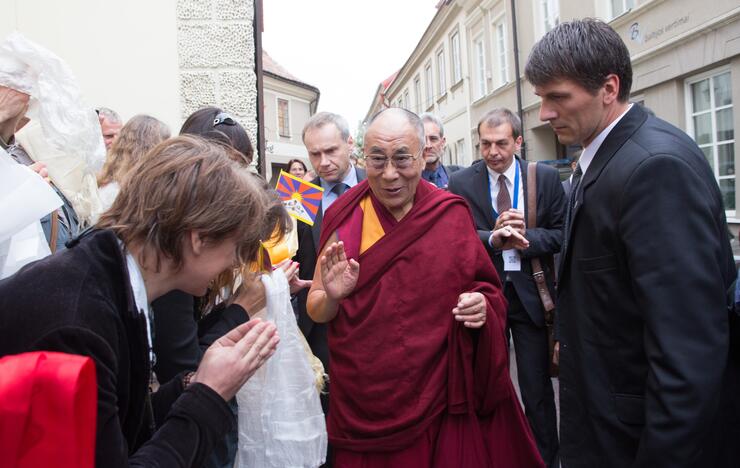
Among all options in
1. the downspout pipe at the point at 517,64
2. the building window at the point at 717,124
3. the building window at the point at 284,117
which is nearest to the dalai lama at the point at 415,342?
the building window at the point at 717,124

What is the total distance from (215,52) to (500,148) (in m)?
1.98

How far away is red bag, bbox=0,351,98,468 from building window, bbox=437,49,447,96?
74.1ft

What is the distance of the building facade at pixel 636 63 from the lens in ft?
27.6

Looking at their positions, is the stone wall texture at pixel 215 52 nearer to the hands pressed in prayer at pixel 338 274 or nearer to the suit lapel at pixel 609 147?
the hands pressed in prayer at pixel 338 274

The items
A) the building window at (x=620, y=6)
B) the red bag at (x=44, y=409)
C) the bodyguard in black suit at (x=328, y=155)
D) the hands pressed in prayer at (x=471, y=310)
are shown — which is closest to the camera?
the red bag at (x=44, y=409)

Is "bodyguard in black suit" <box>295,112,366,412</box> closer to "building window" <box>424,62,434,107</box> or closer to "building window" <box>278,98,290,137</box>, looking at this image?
"building window" <box>424,62,434,107</box>

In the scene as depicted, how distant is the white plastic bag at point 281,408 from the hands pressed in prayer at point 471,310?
0.56 metres

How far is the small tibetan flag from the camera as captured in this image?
3.26 metres

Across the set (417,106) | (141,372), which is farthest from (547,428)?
(417,106)

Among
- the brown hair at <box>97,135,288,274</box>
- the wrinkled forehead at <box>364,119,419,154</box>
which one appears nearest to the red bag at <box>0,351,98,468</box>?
the brown hair at <box>97,135,288,274</box>

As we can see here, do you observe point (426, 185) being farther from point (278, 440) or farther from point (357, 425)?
point (278, 440)

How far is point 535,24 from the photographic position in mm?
13766

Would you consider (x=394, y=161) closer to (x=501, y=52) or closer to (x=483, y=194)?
(x=483, y=194)

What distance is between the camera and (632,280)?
1481 millimetres
